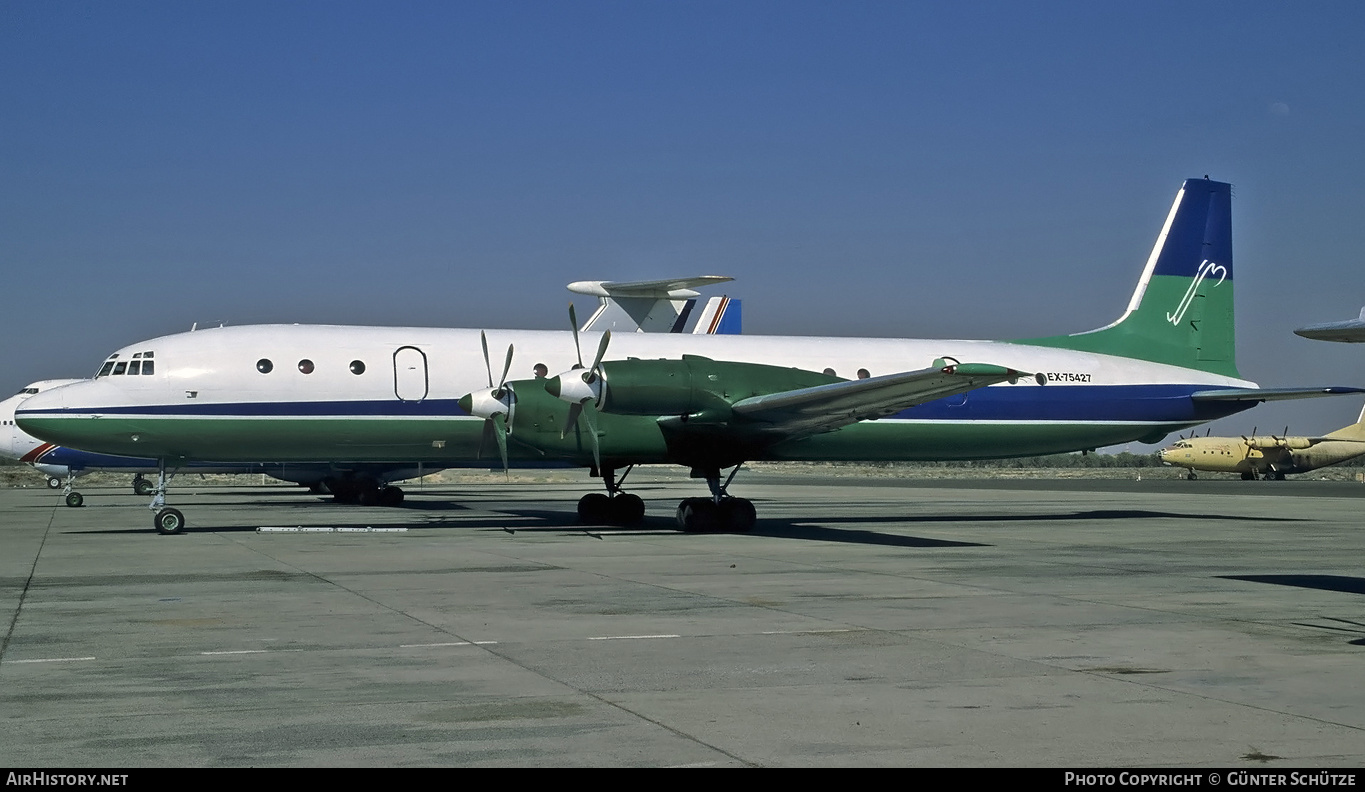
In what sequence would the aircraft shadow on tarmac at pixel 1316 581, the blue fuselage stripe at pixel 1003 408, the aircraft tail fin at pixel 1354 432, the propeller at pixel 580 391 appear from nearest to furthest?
the aircraft shadow on tarmac at pixel 1316 581 < the propeller at pixel 580 391 < the blue fuselage stripe at pixel 1003 408 < the aircraft tail fin at pixel 1354 432

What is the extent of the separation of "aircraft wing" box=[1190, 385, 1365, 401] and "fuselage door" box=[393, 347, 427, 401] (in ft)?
57.9

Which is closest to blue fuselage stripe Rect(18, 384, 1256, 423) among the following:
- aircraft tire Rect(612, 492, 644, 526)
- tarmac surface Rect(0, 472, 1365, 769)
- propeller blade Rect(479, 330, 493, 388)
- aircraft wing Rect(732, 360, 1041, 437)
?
propeller blade Rect(479, 330, 493, 388)

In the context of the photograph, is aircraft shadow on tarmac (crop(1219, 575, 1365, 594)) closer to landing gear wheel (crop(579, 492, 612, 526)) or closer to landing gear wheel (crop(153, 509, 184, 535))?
landing gear wheel (crop(579, 492, 612, 526))

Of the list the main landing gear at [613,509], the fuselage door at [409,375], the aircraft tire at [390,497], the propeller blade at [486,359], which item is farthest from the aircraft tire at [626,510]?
the aircraft tire at [390,497]

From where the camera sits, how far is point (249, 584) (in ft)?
48.4

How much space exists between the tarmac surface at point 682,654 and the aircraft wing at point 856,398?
263 cm

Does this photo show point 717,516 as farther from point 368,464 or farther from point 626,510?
point 368,464

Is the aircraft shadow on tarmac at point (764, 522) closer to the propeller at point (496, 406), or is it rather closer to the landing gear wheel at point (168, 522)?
the landing gear wheel at point (168, 522)

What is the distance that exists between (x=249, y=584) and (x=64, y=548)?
782 centimetres

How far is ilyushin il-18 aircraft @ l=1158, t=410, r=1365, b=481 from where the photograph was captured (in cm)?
7212

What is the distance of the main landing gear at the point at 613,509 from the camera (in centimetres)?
2559

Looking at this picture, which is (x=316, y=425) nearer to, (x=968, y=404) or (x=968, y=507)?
(x=968, y=404)

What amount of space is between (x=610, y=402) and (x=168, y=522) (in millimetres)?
8616
